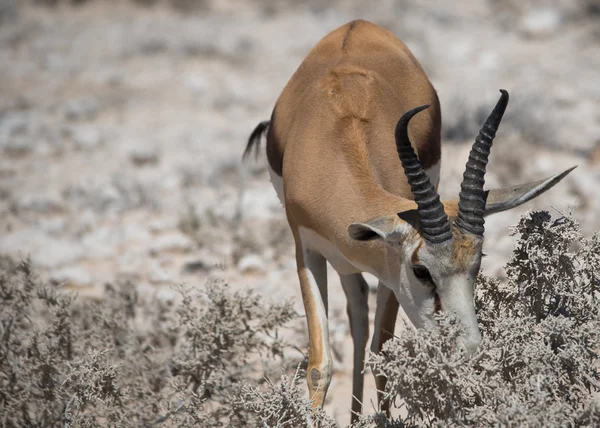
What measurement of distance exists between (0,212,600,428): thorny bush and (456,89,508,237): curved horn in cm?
37

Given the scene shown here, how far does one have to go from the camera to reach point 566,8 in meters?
18.0

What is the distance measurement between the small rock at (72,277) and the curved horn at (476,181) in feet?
16.9

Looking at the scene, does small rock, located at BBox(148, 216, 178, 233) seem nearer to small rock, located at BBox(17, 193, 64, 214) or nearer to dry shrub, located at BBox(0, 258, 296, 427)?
small rock, located at BBox(17, 193, 64, 214)

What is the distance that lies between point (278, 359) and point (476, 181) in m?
2.98

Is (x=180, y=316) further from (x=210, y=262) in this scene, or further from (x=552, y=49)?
(x=552, y=49)

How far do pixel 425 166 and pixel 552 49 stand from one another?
11437 mm

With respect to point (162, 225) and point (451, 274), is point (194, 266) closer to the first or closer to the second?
point (162, 225)

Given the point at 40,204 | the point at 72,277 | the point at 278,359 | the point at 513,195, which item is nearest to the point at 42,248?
the point at 72,277

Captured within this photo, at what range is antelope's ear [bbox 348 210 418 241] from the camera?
421 centimetres

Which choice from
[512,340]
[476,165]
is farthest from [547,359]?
[476,165]

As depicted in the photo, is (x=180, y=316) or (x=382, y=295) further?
(x=180, y=316)

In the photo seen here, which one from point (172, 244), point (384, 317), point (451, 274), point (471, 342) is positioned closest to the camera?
point (471, 342)

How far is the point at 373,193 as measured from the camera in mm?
4727

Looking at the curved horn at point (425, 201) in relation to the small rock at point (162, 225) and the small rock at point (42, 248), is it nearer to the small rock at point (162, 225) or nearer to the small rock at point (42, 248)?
the small rock at point (42, 248)
